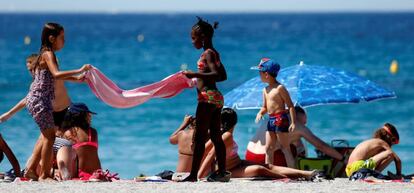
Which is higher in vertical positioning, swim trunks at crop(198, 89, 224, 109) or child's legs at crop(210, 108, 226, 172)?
swim trunks at crop(198, 89, 224, 109)

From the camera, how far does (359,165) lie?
10055 millimetres

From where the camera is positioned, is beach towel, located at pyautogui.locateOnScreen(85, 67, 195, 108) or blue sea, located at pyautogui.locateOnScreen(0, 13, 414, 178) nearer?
beach towel, located at pyautogui.locateOnScreen(85, 67, 195, 108)

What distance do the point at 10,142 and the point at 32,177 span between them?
8786 millimetres

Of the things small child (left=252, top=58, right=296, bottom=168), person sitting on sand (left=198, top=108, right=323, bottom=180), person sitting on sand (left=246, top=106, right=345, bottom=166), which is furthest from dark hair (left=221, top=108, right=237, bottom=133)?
person sitting on sand (left=246, top=106, right=345, bottom=166)

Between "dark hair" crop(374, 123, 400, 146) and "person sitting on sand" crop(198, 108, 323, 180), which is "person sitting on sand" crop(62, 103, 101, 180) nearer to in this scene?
"person sitting on sand" crop(198, 108, 323, 180)

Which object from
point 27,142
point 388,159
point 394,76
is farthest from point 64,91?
point 394,76

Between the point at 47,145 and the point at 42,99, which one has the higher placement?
the point at 42,99

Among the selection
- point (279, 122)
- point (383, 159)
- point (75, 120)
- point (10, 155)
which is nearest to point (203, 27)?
point (75, 120)

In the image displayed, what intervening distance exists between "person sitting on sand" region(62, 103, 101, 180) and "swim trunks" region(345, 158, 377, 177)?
7.68 ft

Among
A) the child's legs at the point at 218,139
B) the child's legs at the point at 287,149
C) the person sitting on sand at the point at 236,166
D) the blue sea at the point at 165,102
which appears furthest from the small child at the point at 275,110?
the blue sea at the point at 165,102

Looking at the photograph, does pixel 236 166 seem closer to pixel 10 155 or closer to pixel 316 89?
pixel 316 89

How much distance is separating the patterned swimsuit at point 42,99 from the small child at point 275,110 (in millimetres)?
2085

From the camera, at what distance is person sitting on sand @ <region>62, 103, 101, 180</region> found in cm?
977

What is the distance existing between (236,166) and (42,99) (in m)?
2.11
